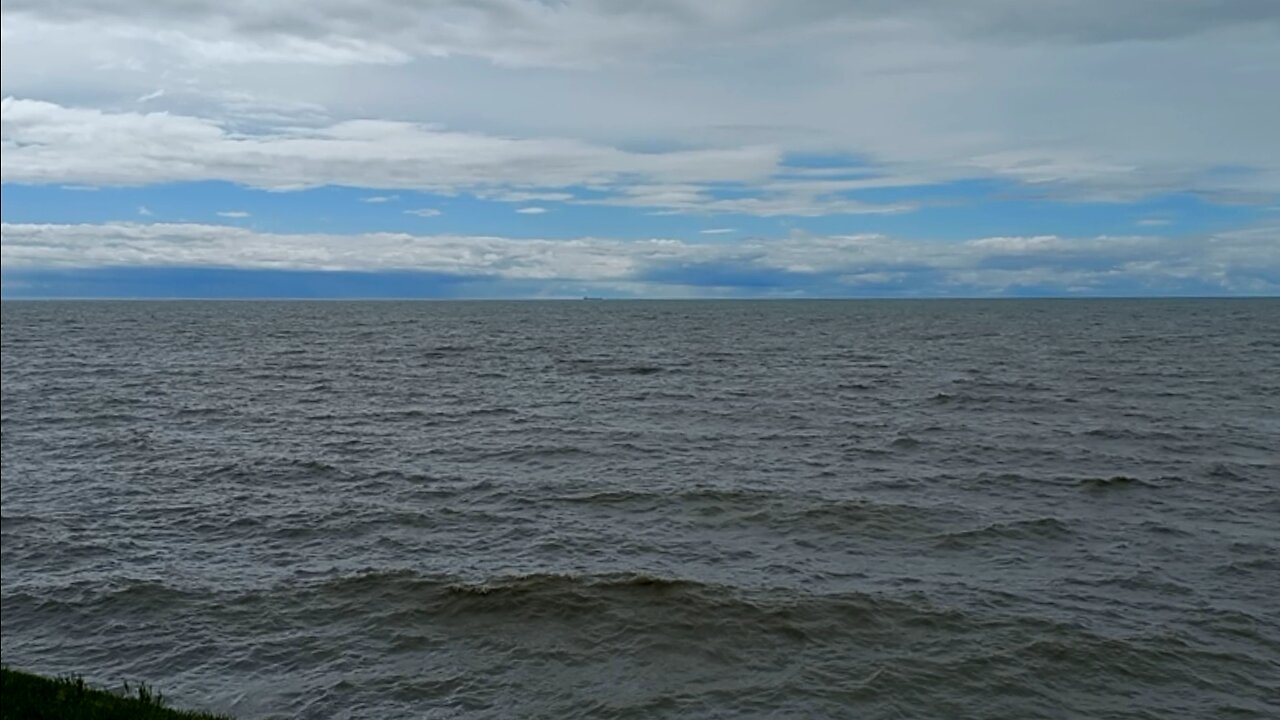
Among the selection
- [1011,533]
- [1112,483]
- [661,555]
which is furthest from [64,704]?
[1112,483]

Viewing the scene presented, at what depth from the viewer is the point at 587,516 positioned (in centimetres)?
2359

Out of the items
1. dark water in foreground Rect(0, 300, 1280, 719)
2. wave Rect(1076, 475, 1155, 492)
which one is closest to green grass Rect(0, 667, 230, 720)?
dark water in foreground Rect(0, 300, 1280, 719)

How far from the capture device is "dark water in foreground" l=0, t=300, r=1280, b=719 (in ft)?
46.5

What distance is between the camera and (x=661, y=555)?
2016 cm

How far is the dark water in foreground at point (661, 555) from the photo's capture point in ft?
46.5

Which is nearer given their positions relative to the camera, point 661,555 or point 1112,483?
point 661,555

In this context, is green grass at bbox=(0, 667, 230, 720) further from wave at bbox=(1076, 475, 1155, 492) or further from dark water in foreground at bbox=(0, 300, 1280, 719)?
wave at bbox=(1076, 475, 1155, 492)

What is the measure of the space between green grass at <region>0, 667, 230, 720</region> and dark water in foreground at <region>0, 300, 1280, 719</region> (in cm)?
295

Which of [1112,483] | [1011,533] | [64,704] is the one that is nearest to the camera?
[64,704]

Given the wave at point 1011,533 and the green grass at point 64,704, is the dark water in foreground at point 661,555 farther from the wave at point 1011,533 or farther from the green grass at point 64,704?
the green grass at point 64,704

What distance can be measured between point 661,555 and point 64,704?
11992mm

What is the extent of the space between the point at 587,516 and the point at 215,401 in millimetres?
32378

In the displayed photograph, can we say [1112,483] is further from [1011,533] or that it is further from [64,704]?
[64,704]

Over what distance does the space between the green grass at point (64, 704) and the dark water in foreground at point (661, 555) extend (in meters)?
2.95
